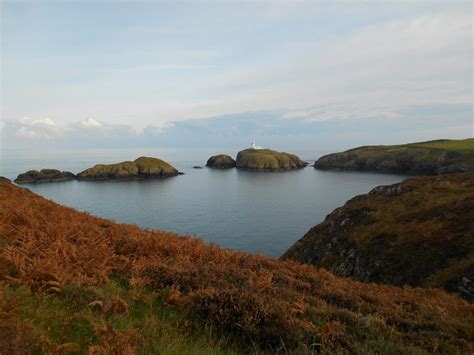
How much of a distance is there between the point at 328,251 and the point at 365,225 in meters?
4.34

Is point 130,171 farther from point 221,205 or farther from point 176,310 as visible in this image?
point 176,310

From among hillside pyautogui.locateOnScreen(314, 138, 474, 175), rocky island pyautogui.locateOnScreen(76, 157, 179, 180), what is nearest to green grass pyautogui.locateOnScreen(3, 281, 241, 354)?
hillside pyautogui.locateOnScreen(314, 138, 474, 175)

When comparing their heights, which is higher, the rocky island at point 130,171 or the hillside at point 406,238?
the rocky island at point 130,171

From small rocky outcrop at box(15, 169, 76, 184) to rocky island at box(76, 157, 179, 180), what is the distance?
21.2 feet

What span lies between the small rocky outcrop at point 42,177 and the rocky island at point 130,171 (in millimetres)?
6454

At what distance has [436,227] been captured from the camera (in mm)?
24234

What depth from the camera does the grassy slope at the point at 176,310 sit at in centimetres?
534

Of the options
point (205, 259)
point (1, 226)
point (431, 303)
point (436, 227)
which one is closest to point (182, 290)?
point (205, 259)

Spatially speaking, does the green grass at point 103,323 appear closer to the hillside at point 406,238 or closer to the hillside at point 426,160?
the hillside at point 406,238

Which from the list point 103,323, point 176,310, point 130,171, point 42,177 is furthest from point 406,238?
point 42,177

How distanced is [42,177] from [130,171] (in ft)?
136

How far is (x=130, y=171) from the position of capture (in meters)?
170

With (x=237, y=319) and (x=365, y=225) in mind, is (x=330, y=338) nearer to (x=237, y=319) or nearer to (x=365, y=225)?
(x=237, y=319)

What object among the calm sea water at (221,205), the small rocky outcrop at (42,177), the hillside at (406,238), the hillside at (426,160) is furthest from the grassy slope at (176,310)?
the small rocky outcrop at (42,177)
